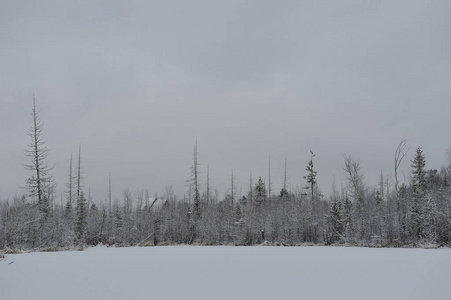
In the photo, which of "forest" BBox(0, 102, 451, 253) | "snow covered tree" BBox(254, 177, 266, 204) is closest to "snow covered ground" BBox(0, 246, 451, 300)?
"forest" BBox(0, 102, 451, 253)

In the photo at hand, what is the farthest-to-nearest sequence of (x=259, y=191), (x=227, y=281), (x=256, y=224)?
1. (x=259, y=191)
2. (x=256, y=224)
3. (x=227, y=281)

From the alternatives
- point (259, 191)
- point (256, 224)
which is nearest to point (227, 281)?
point (256, 224)

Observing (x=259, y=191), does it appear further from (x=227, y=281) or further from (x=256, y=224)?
(x=227, y=281)

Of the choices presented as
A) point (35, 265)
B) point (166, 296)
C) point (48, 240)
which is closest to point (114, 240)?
point (48, 240)

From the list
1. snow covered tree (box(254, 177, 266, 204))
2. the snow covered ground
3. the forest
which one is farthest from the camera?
snow covered tree (box(254, 177, 266, 204))

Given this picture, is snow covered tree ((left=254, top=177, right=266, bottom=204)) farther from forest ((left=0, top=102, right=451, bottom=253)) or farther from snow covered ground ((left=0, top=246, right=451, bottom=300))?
snow covered ground ((left=0, top=246, right=451, bottom=300))

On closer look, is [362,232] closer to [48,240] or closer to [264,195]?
[48,240]

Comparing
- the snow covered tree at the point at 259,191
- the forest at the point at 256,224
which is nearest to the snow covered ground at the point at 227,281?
the forest at the point at 256,224

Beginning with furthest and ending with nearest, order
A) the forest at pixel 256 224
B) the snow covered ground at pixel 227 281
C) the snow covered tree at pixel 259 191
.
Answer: the snow covered tree at pixel 259 191 < the forest at pixel 256 224 < the snow covered ground at pixel 227 281

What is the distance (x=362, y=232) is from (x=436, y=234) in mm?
4379

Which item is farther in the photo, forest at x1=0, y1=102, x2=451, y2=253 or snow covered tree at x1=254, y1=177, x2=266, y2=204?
snow covered tree at x1=254, y1=177, x2=266, y2=204

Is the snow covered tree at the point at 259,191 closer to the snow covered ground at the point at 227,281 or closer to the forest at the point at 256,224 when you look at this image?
the forest at the point at 256,224

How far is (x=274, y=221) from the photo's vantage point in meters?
31.5

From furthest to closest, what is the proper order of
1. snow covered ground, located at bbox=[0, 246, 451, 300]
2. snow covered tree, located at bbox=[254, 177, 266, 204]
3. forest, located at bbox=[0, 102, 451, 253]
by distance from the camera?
snow covered tree, located at bbox=[254, 177, 266, 204], forest, located at bbox=[0, 102, 451, 253], snow covered ground, located at bbox=[0, 246, 451, 300]
